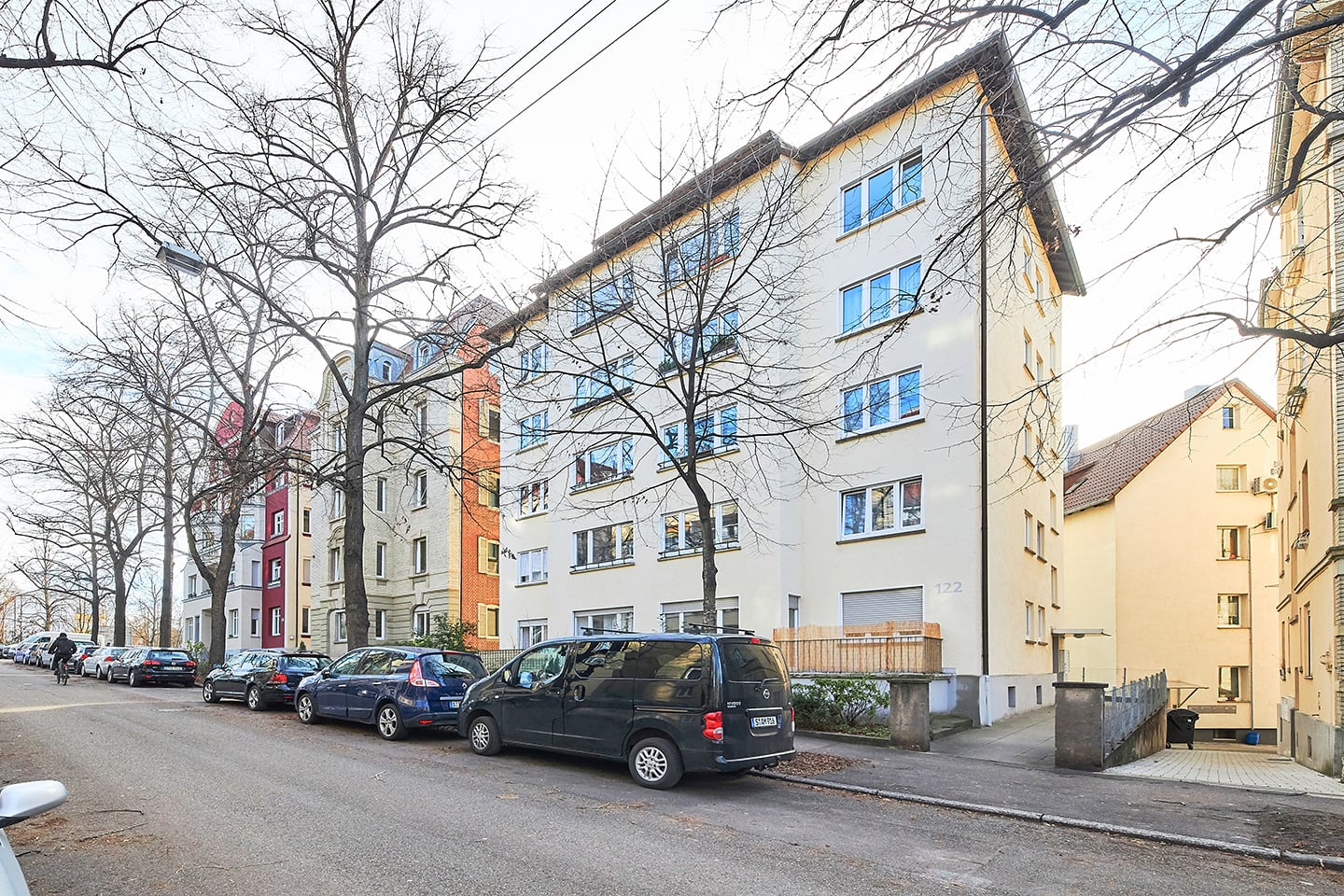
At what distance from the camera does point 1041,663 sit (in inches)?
1000

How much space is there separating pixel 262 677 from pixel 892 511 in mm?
14382

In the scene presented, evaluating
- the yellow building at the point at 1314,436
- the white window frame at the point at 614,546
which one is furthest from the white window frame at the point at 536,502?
the yellow building at the point at 1314,436

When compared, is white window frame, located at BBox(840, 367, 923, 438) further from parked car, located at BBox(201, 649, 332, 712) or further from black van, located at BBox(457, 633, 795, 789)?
parked car, located at BBox(201, 649, 332, 712)

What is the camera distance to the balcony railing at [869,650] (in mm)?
19031

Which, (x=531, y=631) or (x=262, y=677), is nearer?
(x=262, y=677)

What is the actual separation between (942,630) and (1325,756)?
7.15m

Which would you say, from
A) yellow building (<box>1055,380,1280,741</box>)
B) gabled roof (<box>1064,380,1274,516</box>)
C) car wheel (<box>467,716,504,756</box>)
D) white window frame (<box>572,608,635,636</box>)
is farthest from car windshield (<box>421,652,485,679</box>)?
gabled roof (<box>1064,380,1274,516</box>)

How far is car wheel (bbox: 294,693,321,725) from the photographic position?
56.2 ft

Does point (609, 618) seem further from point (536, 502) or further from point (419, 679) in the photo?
point (419, 679)

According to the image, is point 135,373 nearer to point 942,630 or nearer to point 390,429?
point 390,429

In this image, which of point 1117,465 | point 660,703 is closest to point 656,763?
point 660,703

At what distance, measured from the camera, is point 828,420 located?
16938mm

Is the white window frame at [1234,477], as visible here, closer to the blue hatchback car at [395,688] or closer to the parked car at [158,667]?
the blue hatchback car at [395,688]

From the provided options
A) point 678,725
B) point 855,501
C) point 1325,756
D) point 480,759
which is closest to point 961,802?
point 678,725
